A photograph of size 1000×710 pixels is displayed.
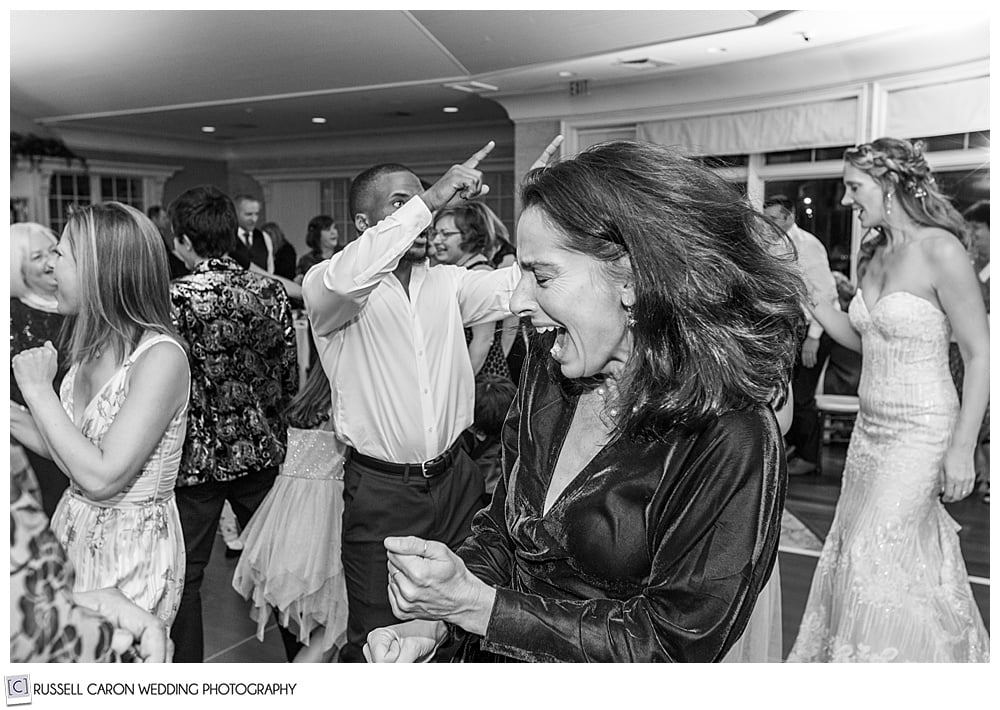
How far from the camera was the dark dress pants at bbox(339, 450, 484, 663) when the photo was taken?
73.4 inches

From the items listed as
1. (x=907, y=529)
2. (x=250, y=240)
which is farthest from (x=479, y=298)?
(x=907, y=529)

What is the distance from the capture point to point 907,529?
198 cm

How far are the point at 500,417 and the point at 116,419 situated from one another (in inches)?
29.8

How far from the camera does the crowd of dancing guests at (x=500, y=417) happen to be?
0.99 metres

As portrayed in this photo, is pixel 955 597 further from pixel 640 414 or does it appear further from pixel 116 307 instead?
pixel 116 307

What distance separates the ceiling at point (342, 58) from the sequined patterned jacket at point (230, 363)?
0.38 m

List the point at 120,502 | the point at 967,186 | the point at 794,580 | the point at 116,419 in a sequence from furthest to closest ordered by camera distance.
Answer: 1. the point at 794,580
2. the point at 967,186
3. the point at 120,502
4. the point at 116,419

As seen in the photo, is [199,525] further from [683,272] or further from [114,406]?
[683,272]

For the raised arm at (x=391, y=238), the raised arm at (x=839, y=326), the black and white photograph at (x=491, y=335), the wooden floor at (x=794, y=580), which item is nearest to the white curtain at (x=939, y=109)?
the black and white photograph at (x=491, y=335)

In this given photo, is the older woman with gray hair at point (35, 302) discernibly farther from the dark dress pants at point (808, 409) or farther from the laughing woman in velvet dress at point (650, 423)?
the dark dress pants at point (808, 409)
